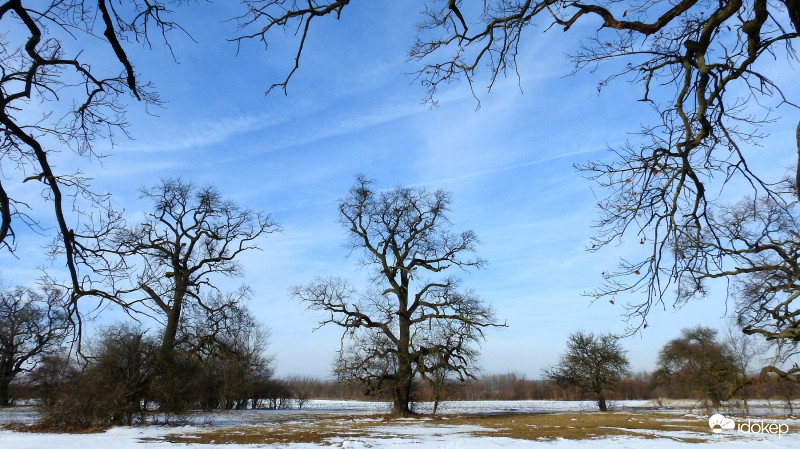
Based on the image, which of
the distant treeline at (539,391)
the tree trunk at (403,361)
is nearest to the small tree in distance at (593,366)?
the distant treeline at (539,391)

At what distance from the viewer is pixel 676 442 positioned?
12.6 meters

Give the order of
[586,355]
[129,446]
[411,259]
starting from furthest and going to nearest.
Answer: [586,355], [411,259], [129,446]

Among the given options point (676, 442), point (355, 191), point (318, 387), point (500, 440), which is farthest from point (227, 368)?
point (318, 387)

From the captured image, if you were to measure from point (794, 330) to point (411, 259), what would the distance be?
20.2m

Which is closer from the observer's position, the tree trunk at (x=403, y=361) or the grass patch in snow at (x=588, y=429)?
the grass patch in snow at (x=588, y=429)

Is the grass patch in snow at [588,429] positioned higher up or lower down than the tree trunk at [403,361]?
lower down

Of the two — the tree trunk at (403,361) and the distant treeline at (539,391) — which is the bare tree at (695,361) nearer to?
the distant treeline at (539,391)

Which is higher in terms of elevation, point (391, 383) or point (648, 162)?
point (648, 162)

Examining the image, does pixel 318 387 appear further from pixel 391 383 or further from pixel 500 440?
pixel 500 440

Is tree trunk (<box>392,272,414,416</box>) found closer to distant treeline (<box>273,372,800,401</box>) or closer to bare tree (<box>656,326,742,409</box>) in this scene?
distant treeline (<box>273,372,800,401</box>)

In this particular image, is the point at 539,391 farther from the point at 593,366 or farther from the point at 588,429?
the point at 588,429

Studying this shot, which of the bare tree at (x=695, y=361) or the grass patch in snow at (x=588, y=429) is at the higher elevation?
the bare tree at (x=695, y=361)

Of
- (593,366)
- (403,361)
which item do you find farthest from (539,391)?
(403,361)

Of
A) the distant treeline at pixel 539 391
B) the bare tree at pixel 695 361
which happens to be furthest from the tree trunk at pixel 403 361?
the bare tree at pixel 695 361
